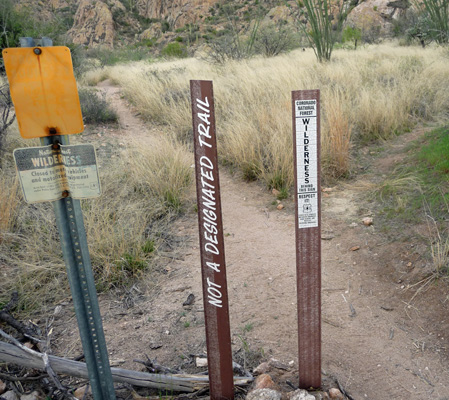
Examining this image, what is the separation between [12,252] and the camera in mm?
3455

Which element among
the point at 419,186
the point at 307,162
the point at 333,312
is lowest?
the point at 333,312

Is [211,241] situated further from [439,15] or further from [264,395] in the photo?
[439,15]

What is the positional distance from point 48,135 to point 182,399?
55.7 inches

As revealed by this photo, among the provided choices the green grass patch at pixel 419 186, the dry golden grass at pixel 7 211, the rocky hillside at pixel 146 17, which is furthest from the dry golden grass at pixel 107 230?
the rocky hillside at pixel 146 17

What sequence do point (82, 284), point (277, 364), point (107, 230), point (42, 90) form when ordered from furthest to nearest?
point (107, 230) → point (277, 364) → point (82, 284) → point (42, 90)

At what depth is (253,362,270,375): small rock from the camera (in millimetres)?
2219

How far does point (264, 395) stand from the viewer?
1875mm

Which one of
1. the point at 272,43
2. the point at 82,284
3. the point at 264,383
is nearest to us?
the point at 82,284

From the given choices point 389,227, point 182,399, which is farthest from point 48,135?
point 389,227

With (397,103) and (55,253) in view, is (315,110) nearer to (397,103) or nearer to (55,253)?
(55,253)

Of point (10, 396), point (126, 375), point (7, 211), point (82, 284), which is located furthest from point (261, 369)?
point (7, 211)

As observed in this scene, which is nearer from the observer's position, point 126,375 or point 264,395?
point 264,395

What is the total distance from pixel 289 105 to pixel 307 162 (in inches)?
175

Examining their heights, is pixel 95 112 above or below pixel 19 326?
above
